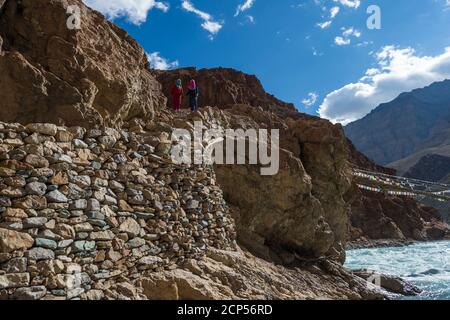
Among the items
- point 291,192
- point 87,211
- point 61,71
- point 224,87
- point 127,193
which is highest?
point 224,87

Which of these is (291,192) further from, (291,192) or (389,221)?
(389,221)

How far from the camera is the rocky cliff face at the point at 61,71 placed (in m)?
8.68

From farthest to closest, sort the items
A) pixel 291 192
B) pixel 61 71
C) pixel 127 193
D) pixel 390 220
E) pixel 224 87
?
1. pixel 390 220
2. pixel 224 87
3. pixel 291 192
4. pixel 61 71
5. pixel 127 193

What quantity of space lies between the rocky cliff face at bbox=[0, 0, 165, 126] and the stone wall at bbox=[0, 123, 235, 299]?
10.0 feet

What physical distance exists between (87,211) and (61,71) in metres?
5.44

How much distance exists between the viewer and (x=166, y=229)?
6824 millimetres

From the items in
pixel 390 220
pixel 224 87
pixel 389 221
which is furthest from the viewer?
pixel 390 220

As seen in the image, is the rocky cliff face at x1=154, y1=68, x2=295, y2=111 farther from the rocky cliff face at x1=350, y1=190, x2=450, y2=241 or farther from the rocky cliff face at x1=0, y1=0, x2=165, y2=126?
the rocky cliff face at x1=0, y1=0, x2=165, y2=126

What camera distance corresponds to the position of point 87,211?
5.58 metres

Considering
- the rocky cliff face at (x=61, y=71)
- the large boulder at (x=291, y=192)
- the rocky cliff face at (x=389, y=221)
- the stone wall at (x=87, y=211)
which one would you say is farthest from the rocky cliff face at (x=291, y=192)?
the rocky cliff face at (x=389, y=221)

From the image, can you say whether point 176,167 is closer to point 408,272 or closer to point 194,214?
point 194,214

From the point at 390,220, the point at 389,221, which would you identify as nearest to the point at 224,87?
the point at 389,221

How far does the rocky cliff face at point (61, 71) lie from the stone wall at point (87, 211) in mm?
3051
